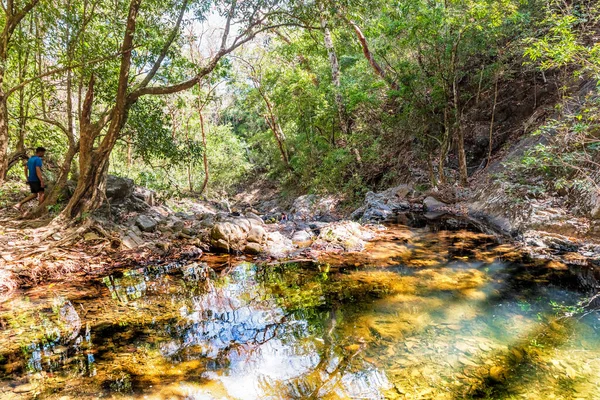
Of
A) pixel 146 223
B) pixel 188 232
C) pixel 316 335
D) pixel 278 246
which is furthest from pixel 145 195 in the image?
pixel 316 335

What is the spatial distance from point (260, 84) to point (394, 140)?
7.39 meters

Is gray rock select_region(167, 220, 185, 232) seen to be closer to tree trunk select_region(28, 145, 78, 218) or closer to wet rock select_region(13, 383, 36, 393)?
tree trunk select_region(28, 145, 78, 218)

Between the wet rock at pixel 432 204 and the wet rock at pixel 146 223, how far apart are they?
27.1 ft

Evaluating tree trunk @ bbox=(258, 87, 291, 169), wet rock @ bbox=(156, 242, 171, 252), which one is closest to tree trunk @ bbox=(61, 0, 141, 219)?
wet rock @ bbox=(156, 242, 171, 252)

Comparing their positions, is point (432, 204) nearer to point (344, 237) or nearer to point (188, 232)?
point (344, 237)

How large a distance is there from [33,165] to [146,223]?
116 inches

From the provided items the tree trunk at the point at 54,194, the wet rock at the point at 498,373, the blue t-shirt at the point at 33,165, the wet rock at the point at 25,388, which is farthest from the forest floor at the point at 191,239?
the wet rock at the point at 498,373

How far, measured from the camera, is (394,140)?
47.5 ft

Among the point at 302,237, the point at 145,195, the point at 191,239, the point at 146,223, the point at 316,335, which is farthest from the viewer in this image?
the point at 145,195

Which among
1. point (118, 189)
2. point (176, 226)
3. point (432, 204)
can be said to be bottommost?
point (432, 204)

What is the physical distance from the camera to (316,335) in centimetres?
343

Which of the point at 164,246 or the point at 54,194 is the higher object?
the point at 54,194

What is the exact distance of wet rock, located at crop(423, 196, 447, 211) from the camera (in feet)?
34.1

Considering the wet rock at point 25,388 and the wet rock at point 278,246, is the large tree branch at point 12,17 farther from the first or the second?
the wet rock at point 25,388
